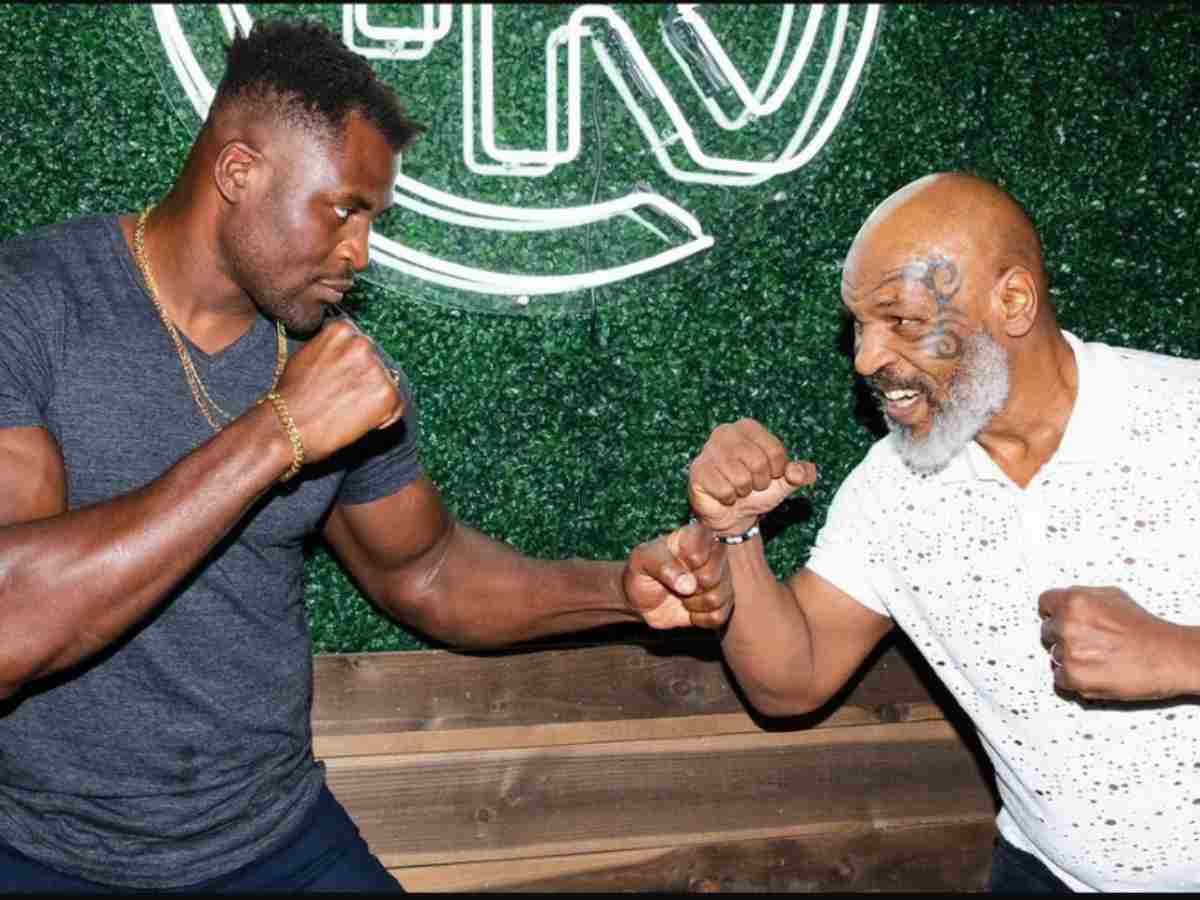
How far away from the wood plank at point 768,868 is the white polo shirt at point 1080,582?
634mm

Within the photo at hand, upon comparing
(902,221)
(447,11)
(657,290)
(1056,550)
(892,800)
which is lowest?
(892,800)

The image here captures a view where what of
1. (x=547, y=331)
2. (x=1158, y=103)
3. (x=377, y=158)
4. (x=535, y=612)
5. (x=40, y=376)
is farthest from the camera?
(x=1158, y=103)

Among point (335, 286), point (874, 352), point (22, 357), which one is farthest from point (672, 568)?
point (22, 357)

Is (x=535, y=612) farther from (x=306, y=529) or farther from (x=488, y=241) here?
(x=488, y=241)

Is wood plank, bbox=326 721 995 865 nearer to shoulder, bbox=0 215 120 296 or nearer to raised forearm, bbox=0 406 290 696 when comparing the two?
raised forearm, bbox=0 406 290 696

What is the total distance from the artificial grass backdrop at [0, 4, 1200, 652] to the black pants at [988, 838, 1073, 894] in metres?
0.73

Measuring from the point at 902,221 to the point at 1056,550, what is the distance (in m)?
0.59

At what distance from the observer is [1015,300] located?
2.40m

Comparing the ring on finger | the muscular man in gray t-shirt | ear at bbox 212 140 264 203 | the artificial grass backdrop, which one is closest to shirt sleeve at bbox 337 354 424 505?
the muscular man in gray t-shirt

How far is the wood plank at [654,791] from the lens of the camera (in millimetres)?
2867

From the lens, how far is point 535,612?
2.65 m

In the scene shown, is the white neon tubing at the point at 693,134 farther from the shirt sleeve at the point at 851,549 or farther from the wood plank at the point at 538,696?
the wood plank at the point at 538,696

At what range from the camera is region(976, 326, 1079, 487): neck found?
2434mm

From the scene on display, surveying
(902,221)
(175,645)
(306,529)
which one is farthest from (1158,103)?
(175,645)
